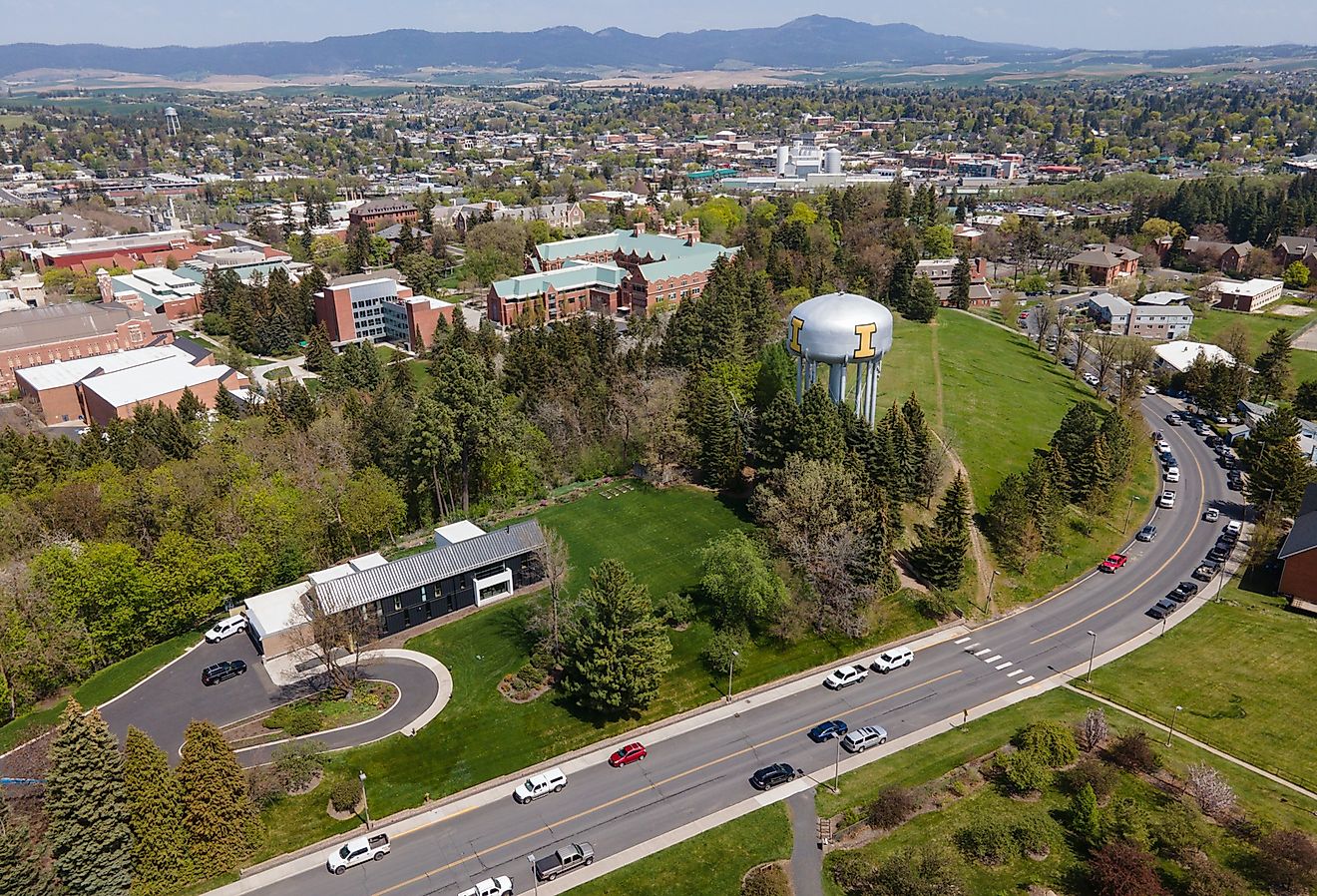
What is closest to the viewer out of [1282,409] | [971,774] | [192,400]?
[971,774]

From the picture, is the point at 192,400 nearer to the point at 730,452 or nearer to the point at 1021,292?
the point at 730,452

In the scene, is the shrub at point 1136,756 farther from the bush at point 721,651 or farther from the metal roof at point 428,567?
the metal roof at point 428,567

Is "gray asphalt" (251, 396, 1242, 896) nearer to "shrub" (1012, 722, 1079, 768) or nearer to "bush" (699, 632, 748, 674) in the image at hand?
"bush" (699, 632, 748, 674)

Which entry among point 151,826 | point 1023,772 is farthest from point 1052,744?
point 151,826

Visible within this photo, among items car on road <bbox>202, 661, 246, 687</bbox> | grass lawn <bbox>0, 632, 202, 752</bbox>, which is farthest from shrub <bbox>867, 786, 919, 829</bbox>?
grass lawn <bbox>0, 632, 202, 752</bbox>

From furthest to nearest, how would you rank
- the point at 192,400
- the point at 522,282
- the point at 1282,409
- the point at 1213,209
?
the point at 1213,209
the point at 522,282
the point at 192,400
the point at 1282,409

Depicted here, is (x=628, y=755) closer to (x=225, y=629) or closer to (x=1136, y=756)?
(x=1136, y=756)

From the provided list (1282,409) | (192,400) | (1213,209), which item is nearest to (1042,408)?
(1282,409)
